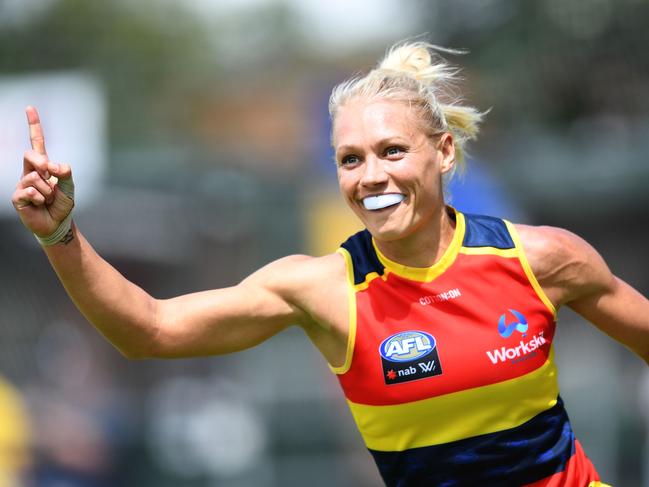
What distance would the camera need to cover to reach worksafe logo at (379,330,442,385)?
3984 mm

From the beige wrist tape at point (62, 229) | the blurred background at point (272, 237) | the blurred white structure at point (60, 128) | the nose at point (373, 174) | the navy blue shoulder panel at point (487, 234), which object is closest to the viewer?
the beige wrist tape at point (62, 229)

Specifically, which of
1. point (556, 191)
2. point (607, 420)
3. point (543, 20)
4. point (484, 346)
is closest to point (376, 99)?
point (484, 346)

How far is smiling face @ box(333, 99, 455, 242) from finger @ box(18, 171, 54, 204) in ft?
3.29

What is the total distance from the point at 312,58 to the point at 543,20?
1928 centimetres

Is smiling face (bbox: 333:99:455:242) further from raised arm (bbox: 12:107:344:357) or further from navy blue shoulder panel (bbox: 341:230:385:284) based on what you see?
raised arm (bbox: 12:107:344:357)

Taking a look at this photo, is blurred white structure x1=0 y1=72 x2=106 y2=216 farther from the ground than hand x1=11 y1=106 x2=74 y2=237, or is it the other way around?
hand x1=11 y1=106 x2=74 y2=237

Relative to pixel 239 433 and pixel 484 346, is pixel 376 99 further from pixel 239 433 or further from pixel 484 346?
pixel 239 433

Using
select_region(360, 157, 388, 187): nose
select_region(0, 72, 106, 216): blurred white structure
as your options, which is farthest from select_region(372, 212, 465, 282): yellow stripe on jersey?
select_region(0, 72, 106, 216): blurred white structure

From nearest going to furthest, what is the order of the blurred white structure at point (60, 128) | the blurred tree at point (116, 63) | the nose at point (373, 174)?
the nose at point (373, 174)
the blurred white structure at point (60, 128)
the blurred tree at point (116, 63)

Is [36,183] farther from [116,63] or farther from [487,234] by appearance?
[116,63]

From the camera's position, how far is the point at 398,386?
13.1 ft

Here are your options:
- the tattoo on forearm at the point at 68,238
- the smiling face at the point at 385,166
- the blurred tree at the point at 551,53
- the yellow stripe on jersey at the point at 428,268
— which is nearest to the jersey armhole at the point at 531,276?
the yellow stripe on jersey at the point at 428,268

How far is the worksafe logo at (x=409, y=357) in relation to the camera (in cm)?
398

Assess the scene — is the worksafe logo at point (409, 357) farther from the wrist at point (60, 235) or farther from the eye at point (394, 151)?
the wrist at point (60, 235)
